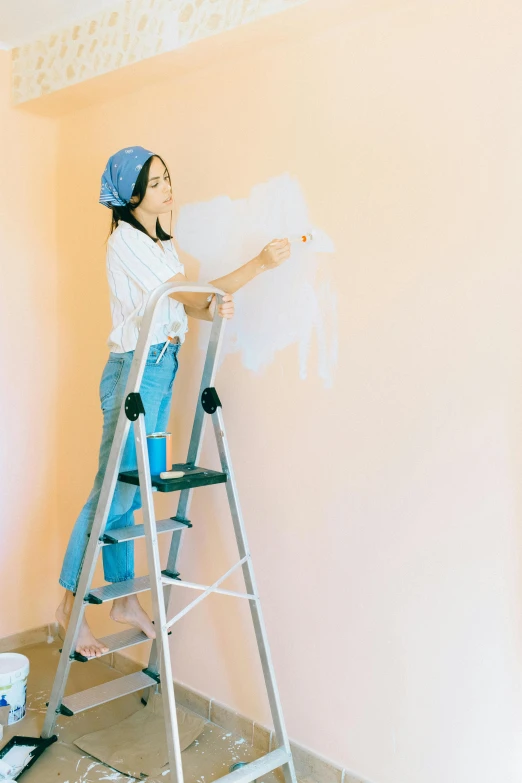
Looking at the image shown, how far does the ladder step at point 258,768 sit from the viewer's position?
5.72ft

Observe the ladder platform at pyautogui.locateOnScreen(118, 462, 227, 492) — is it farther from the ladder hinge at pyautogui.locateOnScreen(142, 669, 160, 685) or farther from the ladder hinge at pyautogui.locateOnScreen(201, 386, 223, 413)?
the ladder hinge at pyautogui.locateOnScreen(142, 669, 160, 685)

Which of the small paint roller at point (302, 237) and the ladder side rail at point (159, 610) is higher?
the small paint roller at point (302, 237)

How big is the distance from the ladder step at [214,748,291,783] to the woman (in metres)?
0.48

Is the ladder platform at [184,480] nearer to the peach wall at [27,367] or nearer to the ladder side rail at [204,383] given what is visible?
the ladder side rail at [204,383]

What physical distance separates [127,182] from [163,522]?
992 millimetres

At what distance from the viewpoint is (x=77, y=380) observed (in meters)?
2.75

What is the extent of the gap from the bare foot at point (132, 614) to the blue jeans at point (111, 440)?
4.5 inches

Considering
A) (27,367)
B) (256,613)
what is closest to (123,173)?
(27,367)

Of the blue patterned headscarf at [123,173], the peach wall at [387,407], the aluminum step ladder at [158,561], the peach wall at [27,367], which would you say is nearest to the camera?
the peach wall at [387,407]

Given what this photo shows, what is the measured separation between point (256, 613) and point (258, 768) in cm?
39

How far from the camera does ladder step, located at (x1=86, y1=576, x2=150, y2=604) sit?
1897mm

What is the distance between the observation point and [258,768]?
1.81 metres

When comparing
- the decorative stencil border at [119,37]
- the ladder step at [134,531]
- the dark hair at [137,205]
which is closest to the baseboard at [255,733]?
the ladder step at [134,531]

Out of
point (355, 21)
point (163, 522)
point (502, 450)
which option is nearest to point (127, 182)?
point (355, 21)
